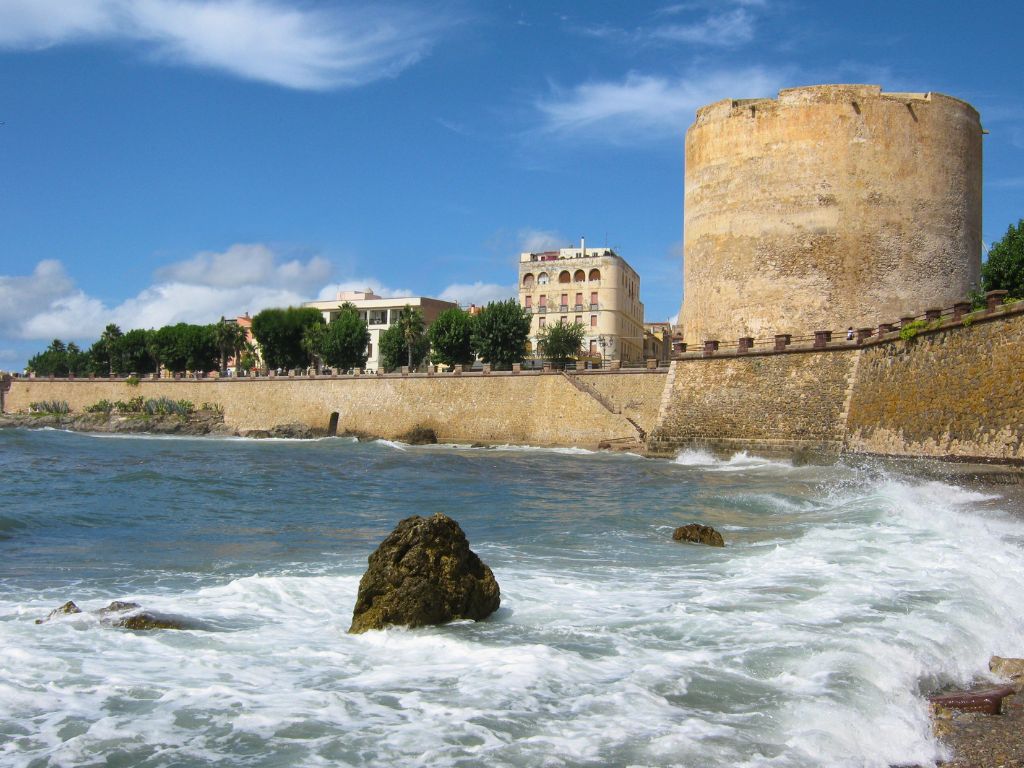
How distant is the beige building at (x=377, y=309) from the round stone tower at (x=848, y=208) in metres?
44.0

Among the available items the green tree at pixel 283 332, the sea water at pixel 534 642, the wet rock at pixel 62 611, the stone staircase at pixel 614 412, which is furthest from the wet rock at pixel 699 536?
the green tree at pixel 283 332

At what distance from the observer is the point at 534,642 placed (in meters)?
6.59

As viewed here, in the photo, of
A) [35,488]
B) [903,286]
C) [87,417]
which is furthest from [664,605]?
[87,417]

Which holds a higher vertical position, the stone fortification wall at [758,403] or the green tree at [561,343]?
the green tree at [561,343]

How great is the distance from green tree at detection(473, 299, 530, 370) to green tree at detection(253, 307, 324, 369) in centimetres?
1494

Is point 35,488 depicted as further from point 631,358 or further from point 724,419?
point 631,358

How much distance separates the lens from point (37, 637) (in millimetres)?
6414

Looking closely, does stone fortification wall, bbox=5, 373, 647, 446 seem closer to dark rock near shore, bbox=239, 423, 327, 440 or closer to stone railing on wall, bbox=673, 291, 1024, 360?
dark rock near shore, bbox=239, 423, 327, 440

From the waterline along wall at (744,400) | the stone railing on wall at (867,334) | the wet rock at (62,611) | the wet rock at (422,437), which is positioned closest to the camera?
the wet rock at (62,611)

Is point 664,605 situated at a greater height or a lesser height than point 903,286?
lesser

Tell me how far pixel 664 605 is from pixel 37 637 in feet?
15.0

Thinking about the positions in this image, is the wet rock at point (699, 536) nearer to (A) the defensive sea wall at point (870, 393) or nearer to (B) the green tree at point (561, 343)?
(A) the defensive sea wall at point (870, 393)

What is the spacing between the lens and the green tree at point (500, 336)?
51.6 meters

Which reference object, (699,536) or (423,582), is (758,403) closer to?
(699,536)
